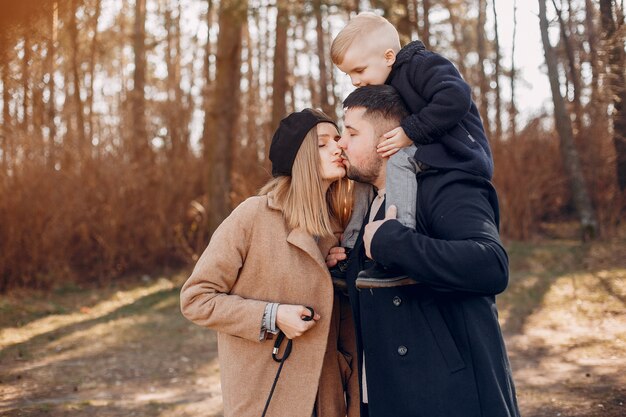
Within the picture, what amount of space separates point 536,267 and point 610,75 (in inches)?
182

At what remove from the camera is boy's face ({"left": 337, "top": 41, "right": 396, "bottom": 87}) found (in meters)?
3.18

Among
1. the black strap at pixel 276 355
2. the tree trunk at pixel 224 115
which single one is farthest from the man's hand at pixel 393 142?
the tree trunk at pixel 224 115

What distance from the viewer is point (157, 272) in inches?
543

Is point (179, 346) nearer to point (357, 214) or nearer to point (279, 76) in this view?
point (357, 214)

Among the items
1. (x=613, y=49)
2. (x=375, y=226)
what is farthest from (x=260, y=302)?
(x=613, y=49)

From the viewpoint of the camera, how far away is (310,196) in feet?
9.90

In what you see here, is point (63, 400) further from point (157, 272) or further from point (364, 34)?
point (157, 272)

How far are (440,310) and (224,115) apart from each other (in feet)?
35.3

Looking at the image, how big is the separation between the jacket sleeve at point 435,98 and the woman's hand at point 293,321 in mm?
802

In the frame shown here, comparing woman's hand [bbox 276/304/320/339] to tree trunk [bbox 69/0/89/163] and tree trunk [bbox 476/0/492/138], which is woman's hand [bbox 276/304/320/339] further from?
tree trunk [bbox 476/0/492/138]

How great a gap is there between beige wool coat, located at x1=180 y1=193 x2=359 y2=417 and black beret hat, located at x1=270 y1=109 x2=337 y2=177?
21cm

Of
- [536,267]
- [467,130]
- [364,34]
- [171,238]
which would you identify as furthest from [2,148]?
[467,130]

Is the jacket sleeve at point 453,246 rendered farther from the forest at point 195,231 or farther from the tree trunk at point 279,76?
the tree trunk at point 279,76

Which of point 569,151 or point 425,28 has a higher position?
point 425,28
